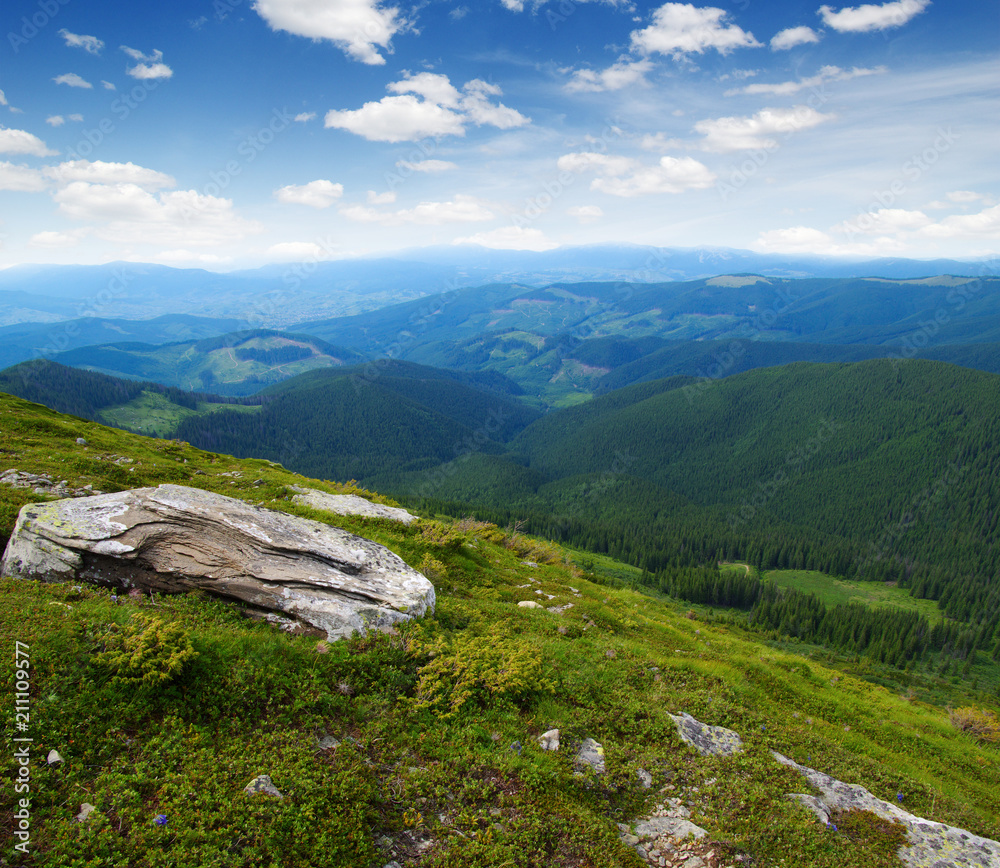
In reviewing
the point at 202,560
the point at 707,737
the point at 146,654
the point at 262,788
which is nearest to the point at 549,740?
the point at 707,737

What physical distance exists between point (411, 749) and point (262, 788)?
3245 millimetres

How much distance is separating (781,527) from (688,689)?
208300mm

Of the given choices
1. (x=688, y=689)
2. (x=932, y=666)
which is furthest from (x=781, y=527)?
(x=688, y=689)

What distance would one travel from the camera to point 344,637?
42.2 feet

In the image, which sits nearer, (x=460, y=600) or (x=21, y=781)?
(x=21, y=781)

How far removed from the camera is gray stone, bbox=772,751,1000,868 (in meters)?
9.98

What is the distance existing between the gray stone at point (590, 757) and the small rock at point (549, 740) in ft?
1.93

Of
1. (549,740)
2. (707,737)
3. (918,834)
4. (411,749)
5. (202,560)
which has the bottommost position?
(918,834)

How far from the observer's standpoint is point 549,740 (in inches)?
444

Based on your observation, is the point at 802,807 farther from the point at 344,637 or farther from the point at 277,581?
the point at 277,581

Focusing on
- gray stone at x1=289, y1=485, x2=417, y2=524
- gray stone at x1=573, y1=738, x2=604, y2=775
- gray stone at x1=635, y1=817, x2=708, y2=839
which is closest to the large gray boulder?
gray stone at x1=573, y1=738, x2=604, y2=775

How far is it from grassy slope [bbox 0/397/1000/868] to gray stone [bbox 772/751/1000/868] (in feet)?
2.49

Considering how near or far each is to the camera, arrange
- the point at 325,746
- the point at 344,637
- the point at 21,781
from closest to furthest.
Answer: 1. the point at 21,781
2. the point at 325,746
3. the point at 344,637

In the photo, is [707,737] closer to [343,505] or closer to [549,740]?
[549,740]
